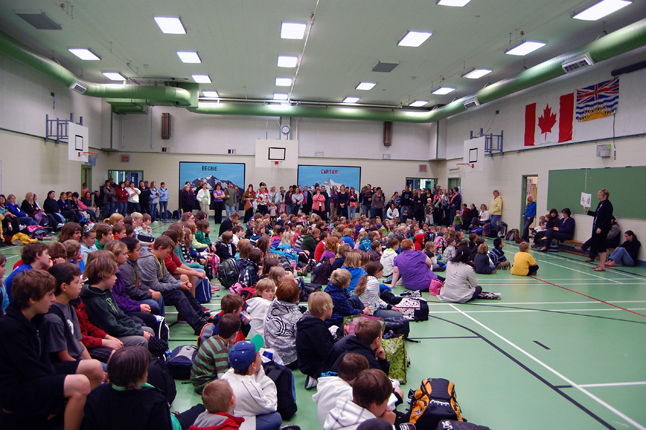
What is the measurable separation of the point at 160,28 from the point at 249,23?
101 inches

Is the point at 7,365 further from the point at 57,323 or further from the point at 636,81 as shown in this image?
the point at 636,81

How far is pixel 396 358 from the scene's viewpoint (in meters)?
3.88

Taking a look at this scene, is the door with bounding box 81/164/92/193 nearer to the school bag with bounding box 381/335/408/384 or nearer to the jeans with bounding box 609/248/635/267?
the school bag with bounding box 381/335/408/384

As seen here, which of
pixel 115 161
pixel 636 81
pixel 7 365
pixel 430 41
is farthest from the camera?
pixel 115 161

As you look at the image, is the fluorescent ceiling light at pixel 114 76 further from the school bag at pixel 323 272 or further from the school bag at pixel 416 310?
the school bag at pixel 416 310

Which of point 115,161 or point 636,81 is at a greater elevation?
point 636,81

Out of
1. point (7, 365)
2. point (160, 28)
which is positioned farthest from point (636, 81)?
point (7, 365)

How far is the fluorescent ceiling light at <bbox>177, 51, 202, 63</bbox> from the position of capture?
13.2m

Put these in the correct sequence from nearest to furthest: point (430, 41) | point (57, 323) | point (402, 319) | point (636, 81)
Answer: point (57, 323)
point (402, 319)
point (636, 81)
point (430, 41)

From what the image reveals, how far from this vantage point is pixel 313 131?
20969mm

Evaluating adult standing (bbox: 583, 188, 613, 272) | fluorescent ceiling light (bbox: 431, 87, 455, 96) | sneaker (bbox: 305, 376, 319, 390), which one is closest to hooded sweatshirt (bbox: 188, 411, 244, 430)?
sneaker (bbox: 305, 376, 319, 390)

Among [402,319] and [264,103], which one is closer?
[402,319]

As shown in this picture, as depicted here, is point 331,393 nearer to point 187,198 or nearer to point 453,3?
point 453,3

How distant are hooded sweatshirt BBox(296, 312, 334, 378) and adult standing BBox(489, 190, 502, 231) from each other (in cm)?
1421
